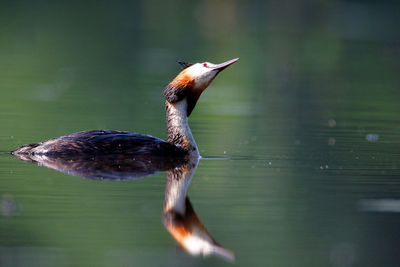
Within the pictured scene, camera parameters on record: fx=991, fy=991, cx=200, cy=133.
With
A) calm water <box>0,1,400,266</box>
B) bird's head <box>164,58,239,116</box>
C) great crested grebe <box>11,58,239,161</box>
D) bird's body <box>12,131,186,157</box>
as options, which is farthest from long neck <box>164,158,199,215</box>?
bird's head <box>164,58,239,116</box>

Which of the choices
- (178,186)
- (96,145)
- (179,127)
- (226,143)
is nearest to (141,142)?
(96,145)

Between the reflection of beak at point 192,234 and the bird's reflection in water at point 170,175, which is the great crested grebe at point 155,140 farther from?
the reflection of beak at point 192,234

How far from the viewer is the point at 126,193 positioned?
9.18 metres

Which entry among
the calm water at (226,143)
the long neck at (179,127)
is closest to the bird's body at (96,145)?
the calm water at (226,143)

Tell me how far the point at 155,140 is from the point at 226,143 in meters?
1.81

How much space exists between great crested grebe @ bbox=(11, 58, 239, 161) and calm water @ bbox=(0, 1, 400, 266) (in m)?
0.32

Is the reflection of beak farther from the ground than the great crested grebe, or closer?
farther from the ground

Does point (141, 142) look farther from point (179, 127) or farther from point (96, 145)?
point (179, 127)

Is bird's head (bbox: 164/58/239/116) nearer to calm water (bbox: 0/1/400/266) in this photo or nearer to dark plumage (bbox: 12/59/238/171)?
dark plumage (bbox: 12/59/238/171)

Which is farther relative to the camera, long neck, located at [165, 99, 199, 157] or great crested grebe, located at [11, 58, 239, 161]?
long neck, located at [165, 99, 199, 157]

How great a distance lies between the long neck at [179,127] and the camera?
1166 cm

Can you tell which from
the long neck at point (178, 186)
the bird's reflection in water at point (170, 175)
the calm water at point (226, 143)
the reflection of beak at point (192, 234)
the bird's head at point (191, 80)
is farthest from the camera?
the bird's head at point (191, 80)

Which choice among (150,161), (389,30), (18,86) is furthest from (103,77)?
(389,30)

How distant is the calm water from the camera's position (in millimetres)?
7570
